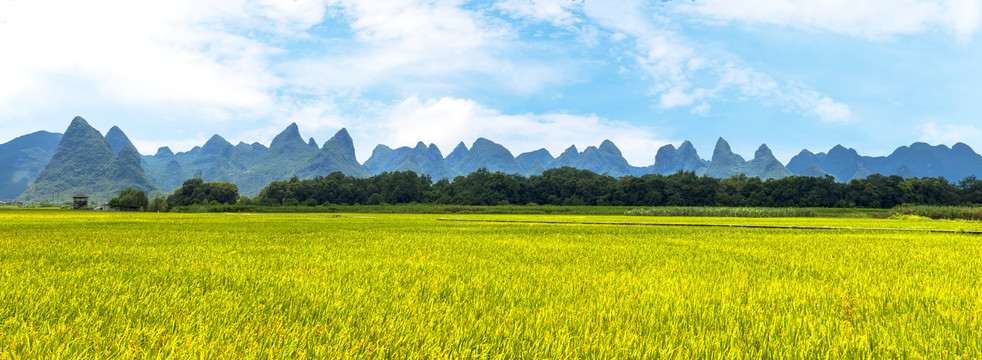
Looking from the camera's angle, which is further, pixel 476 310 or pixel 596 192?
pixel 596 192

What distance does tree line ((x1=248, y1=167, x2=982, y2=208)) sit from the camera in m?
89.6

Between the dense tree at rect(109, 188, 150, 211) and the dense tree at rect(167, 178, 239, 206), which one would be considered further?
the dense tree at rect(167, 178, 239, 206)

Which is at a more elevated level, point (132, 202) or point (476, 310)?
point (476, 310)

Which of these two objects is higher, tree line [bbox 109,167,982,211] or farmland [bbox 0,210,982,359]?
tree line [bbox 109,167,982,211]

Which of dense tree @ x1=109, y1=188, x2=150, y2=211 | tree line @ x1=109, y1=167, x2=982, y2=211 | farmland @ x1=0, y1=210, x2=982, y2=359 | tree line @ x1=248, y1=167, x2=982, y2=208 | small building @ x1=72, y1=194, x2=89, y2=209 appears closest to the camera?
farmland @ x1=0, y1=210, x2=982, y2=359

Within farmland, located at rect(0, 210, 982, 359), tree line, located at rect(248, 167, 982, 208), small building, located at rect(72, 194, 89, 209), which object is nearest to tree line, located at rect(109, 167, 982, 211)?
tree line, located at rect(248, 167, 982, 208)

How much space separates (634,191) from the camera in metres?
99.8

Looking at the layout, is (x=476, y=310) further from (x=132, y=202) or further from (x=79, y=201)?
(x=79, y=201)

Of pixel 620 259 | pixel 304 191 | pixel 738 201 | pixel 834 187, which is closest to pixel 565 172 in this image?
pixel 738 201

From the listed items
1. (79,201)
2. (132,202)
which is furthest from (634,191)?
(79,201)

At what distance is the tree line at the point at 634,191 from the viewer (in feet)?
294

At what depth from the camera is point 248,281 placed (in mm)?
4426

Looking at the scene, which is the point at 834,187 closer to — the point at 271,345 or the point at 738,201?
the point at 738,201

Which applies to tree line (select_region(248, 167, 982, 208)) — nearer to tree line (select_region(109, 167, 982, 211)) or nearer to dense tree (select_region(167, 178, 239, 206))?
tree line (select_region(109, 167, 982, 211))
